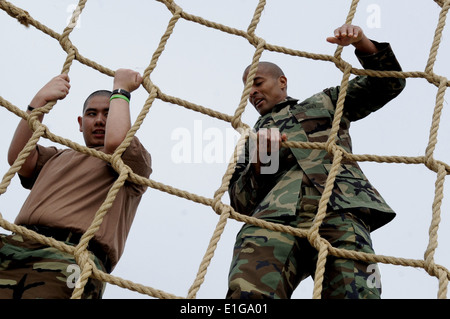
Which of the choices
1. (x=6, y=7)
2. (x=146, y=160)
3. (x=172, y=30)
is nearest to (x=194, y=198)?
(x=146, y=160)

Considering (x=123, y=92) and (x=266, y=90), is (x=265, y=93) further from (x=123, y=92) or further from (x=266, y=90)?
(x=123, y=92)

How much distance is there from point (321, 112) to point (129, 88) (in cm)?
55

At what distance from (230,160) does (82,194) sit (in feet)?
1.22

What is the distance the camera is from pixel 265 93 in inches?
78.7

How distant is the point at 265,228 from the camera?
154 centimetres

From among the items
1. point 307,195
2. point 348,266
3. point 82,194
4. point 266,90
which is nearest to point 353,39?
point 266,90

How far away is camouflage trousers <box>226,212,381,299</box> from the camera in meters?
1.45

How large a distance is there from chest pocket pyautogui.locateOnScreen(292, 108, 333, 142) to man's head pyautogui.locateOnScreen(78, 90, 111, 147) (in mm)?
534

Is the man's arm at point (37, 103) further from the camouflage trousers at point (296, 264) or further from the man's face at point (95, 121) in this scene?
the camouflage trousers at point (296, 264)

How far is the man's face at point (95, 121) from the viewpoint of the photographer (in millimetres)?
1667

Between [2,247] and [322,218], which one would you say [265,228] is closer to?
[322,218]

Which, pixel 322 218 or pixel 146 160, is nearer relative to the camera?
pixel 322 218

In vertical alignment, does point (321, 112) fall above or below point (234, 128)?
above
